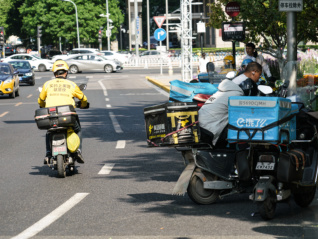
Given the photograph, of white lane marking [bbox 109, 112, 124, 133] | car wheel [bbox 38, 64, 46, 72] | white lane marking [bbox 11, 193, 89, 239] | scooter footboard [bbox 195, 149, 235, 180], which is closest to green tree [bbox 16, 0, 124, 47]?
car wheel [bbox 38, 64, 46, 72]

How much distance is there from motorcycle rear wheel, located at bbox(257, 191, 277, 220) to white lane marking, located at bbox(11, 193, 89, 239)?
211 cm

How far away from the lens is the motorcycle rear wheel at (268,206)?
713cm

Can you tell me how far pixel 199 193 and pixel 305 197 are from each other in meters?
1.17

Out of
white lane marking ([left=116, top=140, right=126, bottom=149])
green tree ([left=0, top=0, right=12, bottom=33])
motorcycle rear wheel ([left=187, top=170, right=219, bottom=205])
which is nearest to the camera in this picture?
motorcycle rear wheel ([left=187, top=170, right=219, bottom=205])

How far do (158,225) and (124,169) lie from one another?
4.02 metres

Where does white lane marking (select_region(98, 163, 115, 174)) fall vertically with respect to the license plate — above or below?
below

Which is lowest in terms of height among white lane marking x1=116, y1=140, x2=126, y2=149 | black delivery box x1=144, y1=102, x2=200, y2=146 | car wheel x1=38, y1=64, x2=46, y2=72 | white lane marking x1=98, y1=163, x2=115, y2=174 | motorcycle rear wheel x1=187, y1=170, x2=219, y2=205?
white lane marking x1=116, y1=140, x2=126, y2=149

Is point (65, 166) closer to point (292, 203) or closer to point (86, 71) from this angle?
point (292, 203)

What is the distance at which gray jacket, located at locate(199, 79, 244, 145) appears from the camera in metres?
8.11

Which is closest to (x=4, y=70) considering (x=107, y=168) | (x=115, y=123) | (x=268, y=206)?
(x=115, y=123)

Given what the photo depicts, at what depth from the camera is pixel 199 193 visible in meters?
8.07

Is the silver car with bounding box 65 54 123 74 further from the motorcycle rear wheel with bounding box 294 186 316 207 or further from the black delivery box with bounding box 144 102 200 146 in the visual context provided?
the motorcycle rear wheel with bounding box 294 186 316 207

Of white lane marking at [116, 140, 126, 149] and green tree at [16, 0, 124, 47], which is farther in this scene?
green tree at [16, 0, 124, 47]

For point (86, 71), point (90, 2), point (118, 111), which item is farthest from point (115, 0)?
point (118, 111)
